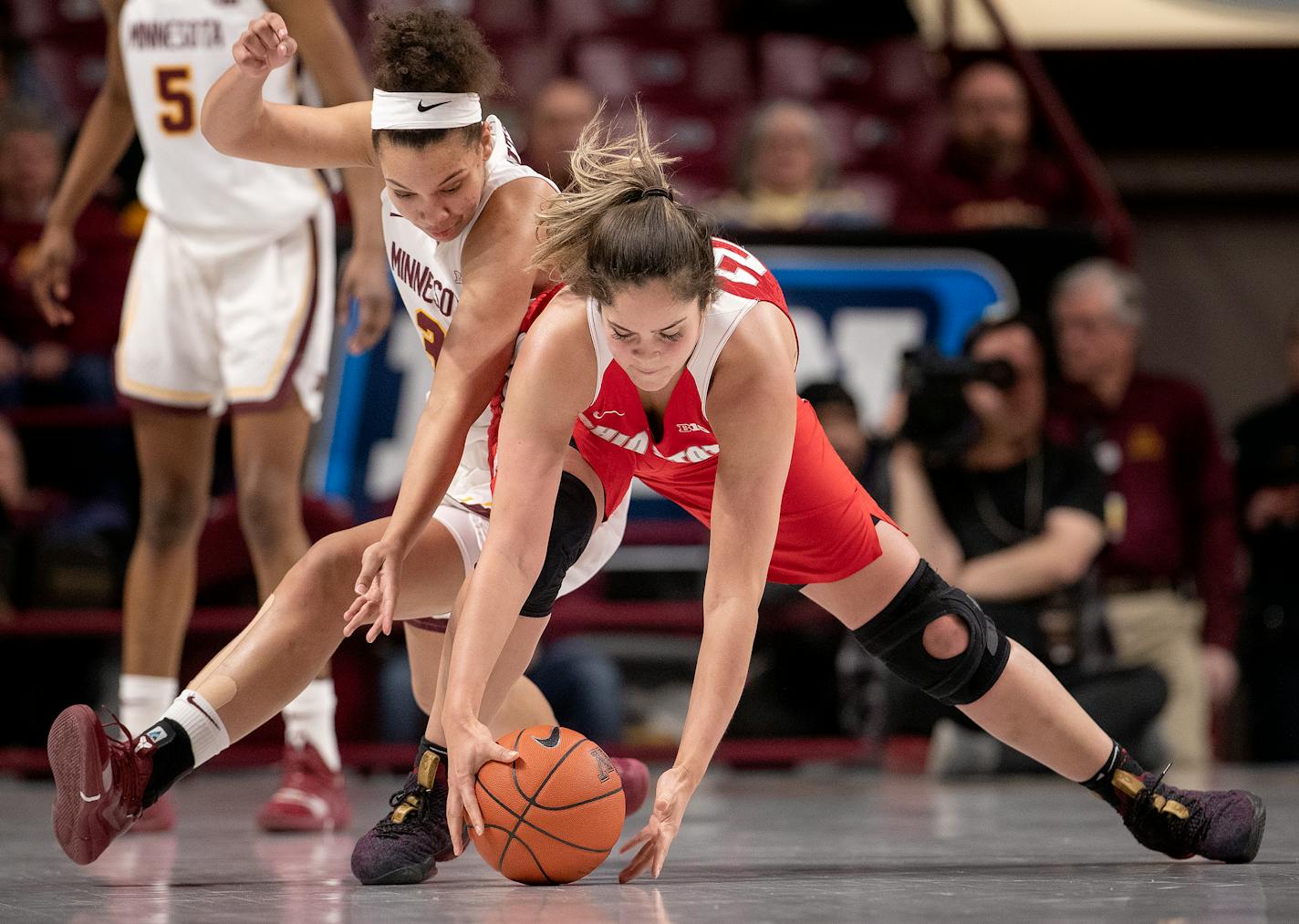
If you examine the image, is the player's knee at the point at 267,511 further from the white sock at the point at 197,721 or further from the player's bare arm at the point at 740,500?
the player's bare arm at the point at 740,500

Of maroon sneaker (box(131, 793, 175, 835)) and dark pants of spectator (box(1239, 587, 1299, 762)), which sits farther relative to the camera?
dark pants of spectator (box(1239, 587, 1299, 762))

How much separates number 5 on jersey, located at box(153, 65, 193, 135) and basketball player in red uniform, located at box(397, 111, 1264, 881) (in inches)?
52.8

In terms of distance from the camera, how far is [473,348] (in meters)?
2.89

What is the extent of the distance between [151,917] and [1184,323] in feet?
21.4

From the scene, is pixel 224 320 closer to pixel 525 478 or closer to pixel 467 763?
pixel 525 478

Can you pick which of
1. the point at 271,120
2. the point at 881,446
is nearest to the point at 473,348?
the point at 271,120

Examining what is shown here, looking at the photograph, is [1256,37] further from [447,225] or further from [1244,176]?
[447,225]

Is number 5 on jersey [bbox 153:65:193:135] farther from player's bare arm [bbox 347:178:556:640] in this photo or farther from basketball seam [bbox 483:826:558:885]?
basketball seam [bbox 483:826:558:885]

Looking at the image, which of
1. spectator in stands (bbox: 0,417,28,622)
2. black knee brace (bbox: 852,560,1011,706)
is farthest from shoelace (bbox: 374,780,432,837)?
spectator in stands (bbox: 0,417,28,622)

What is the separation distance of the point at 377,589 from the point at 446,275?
2.19 ft

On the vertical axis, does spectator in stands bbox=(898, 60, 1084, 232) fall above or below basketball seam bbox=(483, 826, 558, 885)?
above

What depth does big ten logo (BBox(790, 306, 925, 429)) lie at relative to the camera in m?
5.89

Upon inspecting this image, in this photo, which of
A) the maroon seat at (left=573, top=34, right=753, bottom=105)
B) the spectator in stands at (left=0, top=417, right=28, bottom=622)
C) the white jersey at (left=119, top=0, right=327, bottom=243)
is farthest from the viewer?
the maroon seat at (left=573, top=34, right=753, bottom=105)

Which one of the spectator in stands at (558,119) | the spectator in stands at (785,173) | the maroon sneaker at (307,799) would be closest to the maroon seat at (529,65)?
the spectator in stands at (558,119)
